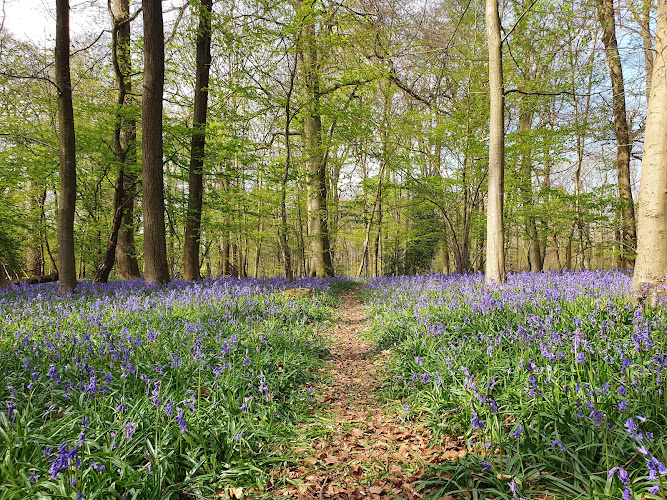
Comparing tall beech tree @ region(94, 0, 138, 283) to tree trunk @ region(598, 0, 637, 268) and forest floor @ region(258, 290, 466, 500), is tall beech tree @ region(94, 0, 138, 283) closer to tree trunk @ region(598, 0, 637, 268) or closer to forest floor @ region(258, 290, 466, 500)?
forest floor @ region(258, 290, 466, 500)

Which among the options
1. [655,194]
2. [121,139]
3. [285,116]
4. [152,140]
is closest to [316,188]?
[285,116]

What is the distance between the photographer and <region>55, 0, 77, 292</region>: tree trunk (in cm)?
702

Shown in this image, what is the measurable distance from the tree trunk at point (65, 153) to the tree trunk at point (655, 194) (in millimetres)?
9827

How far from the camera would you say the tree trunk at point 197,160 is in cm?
995

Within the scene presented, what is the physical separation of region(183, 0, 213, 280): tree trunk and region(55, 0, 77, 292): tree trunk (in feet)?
9.83

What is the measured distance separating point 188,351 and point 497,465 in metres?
3.01

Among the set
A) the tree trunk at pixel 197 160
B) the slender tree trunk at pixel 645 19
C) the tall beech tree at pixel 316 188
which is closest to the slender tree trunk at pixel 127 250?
the tree trunk at pixel 197 160

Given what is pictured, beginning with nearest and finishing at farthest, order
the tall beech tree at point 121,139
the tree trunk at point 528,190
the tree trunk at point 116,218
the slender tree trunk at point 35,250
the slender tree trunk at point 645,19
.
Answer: the slender tree trunk at point 645,19
the tall beech tree at point 121,139
the tree trunk at point 116,218
the tree trunk at point 528,190
the slender tree trunk at point 35,250

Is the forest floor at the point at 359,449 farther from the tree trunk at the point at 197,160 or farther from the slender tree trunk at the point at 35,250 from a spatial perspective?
the slender tree trunk at the point at 35,250

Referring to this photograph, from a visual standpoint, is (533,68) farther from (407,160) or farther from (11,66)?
(11,66)

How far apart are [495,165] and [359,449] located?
20.7 feet

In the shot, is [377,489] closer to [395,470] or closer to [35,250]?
[395,470]

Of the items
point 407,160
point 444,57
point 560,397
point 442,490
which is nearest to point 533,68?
point 444,57

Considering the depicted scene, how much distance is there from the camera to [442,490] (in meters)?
2.01
